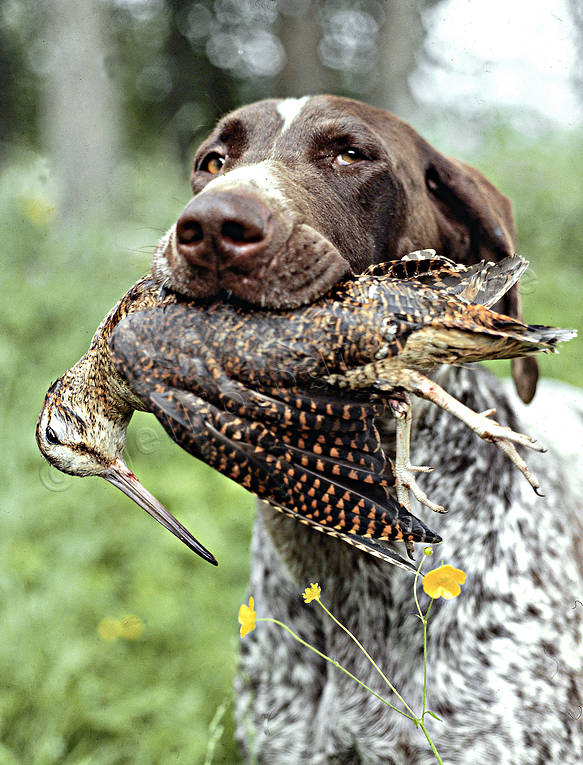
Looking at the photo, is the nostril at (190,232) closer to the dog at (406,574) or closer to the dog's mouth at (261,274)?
Answer: the dog's mouth at (261,274)

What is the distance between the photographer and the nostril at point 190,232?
66.0 inches

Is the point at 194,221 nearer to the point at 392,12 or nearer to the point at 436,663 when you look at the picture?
the point at 436,663

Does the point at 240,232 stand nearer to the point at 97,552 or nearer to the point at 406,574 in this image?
the point at 406,574

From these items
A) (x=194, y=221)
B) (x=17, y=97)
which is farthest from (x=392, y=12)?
(x=17, y=97)

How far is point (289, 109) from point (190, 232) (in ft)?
3.04

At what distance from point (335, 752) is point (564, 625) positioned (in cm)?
75

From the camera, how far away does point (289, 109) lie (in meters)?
2.45

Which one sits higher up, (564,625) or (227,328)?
(227,328)

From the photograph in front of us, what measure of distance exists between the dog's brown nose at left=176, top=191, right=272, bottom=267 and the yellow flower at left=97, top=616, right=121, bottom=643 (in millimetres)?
1935

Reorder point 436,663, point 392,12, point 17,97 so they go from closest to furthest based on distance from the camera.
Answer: point 436,663
point 392,12
point 17,97

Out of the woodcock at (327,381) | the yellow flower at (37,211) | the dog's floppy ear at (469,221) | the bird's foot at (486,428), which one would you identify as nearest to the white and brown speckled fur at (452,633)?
the dog's floppy ear at (469,221)

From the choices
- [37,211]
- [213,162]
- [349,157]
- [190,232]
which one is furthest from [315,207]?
[37,211]

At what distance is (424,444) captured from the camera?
245 centimetres

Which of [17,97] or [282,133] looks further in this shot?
[17,97]
